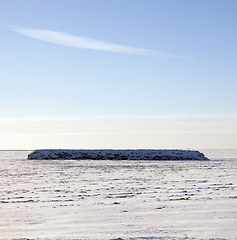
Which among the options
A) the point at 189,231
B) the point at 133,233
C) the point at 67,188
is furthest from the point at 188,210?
the point at 67,188

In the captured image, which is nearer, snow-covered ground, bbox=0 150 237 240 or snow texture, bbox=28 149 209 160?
snow-covered ground, bbox=0 150 237 240

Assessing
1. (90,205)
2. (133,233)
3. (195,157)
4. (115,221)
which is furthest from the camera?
(195,157)

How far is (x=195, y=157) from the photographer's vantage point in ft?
136

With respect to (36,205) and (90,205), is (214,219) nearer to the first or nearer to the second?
(90,205)

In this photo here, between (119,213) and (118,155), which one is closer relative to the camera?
(119,213)

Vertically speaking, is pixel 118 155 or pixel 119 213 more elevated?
pixel 119 213

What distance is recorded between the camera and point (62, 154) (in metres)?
45.3

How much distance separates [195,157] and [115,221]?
37.1 m

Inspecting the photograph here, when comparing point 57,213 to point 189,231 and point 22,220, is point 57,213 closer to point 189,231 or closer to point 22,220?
point 22,220

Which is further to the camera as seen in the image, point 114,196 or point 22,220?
point 114,196

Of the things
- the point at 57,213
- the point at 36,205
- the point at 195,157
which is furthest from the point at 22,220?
the point at 195,157

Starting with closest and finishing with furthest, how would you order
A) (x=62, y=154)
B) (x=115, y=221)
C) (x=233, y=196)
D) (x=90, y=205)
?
1. (x=115, y=221)
2. (x=90, y=205)
3. (x=233, y=196)
4. (x=62, y=154)

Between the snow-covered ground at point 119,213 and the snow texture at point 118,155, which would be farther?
the snow texture at point 118,155

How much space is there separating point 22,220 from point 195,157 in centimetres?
3752
